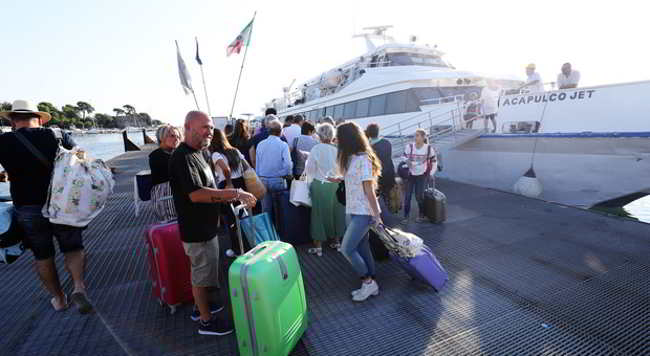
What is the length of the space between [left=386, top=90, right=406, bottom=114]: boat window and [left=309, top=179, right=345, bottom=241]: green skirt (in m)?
6.90

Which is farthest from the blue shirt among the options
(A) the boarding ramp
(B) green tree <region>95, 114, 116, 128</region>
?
(B) green tree <region>95, 114, 116, 128</region>

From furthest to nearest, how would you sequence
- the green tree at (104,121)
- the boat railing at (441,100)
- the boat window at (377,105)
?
the green tree at (104,121) → the boat window at (377,105) → the boat railing at (441,100)

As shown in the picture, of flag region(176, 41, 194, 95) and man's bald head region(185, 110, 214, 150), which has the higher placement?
flag region(176, 41, 194, 95)

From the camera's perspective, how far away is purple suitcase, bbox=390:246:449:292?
2.90 meters

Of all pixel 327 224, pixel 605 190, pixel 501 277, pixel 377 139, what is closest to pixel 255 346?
pixel 327 224

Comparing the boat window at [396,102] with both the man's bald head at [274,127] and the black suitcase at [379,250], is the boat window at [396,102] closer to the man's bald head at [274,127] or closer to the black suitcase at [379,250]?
the man's bald head at [274,127]

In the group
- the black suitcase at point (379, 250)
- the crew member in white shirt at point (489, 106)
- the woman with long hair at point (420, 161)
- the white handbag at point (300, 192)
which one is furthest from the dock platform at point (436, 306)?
the crew member in white shirt at point (489, 106)

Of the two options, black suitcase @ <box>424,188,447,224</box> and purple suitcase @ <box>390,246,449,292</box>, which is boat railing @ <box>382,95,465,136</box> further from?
purple suitcase @ <box>390,246,449,292</box>

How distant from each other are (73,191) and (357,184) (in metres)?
2.46

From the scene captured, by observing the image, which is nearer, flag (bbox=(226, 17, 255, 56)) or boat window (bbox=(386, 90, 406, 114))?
flag (bbox=(226, 17, 255, 56))

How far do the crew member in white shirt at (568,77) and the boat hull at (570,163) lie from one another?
1084 mm

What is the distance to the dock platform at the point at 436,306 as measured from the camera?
2.31 metres

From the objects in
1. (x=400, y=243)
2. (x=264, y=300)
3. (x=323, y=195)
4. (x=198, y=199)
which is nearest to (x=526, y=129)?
(x=323, y=195)

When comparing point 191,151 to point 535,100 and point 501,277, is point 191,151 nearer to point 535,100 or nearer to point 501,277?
point 501,277
